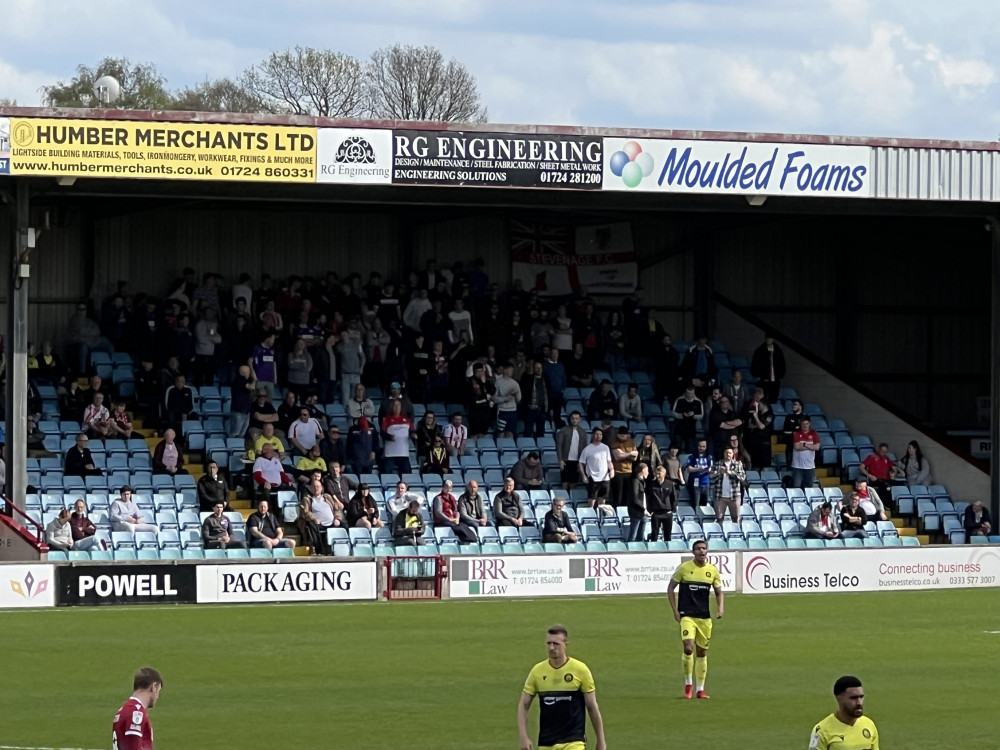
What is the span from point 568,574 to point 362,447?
4564mm

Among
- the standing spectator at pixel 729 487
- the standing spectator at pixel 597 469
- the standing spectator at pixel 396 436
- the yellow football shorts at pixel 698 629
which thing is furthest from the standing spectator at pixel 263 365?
the yellow football shorts at pixel 698 629

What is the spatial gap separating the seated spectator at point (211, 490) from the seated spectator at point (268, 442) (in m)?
1.20

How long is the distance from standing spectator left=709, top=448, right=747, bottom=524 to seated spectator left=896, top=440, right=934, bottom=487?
4.28 metres

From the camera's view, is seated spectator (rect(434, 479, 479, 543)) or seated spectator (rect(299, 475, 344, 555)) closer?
seated spectator (rect(299, 475, 344, 555))

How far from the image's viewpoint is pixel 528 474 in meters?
31.3

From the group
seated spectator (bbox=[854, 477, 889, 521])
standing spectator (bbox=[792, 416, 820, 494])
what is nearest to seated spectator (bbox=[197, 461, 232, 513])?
standing spectator (bbox=[792, 416, 820, 494])

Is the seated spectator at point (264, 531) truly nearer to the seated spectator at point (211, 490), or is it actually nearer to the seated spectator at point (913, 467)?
the seated spectator at point (211, 490)

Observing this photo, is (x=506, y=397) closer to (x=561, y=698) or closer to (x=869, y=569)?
(x=869, y=569)

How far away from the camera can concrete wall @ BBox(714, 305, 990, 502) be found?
115 ft

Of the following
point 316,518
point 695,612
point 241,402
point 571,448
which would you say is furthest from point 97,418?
point 695,612

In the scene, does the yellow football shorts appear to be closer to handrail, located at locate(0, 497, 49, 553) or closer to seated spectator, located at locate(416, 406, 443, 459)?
handrail, located at locate(0, 497, 49, 553)

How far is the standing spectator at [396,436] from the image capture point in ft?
102

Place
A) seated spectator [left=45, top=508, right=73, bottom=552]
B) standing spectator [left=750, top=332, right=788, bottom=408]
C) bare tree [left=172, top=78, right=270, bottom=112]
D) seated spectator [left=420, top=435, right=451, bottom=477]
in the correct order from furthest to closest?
bare tree [left=172, top=78, right=270, bottom=112]
standing spectator [left=750, top=332, right=788, bottom=408]
seated spectator [left=420, top=435, right=451, bottom=477]
seated spectator [left=45, top=508, right=73, bottom=552]

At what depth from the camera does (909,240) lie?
4012cm
